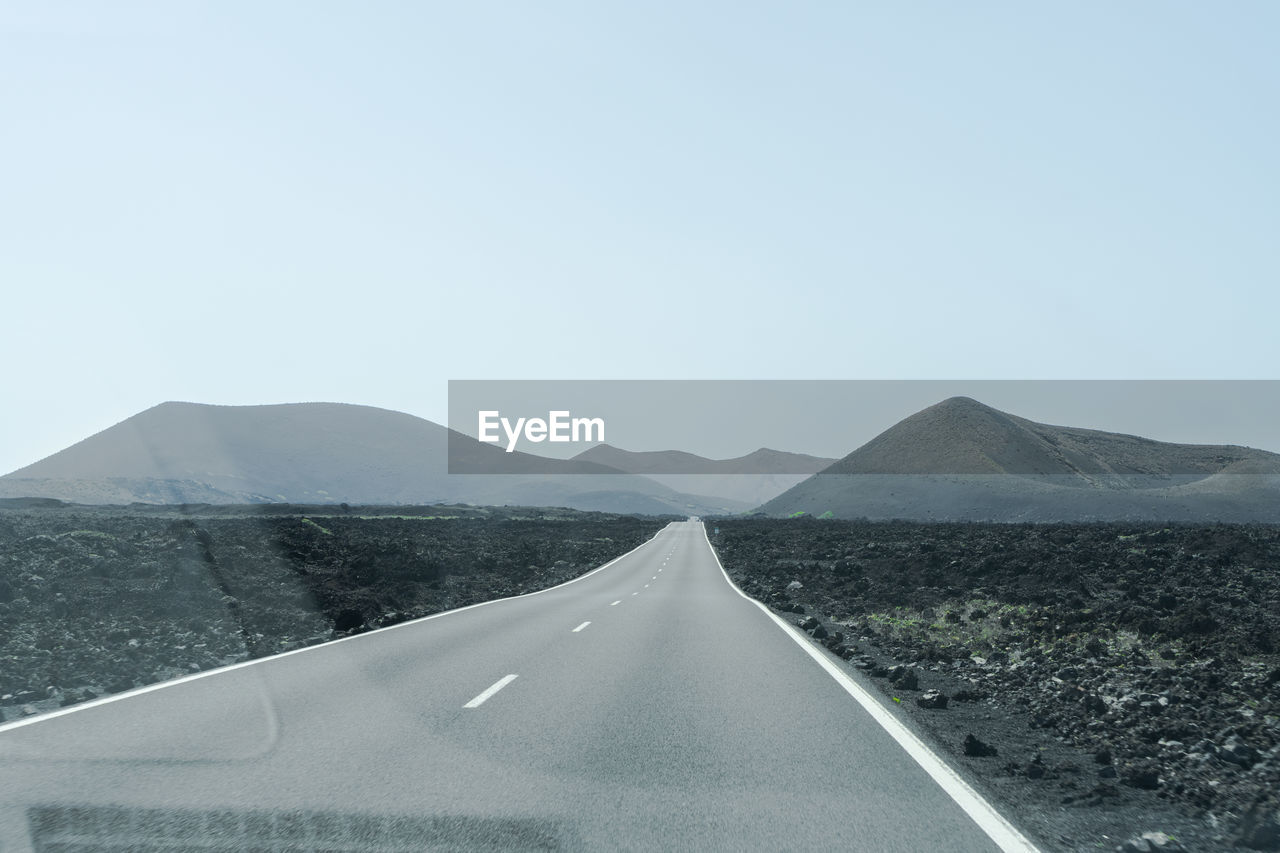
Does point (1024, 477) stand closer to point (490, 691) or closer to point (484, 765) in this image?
point (490, 691)

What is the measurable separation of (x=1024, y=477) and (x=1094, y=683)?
122m

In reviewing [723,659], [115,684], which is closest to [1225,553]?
[723,659]

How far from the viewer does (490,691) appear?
976 centimetres

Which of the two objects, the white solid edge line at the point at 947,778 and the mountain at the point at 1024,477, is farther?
the mountain at the point at 1024,477

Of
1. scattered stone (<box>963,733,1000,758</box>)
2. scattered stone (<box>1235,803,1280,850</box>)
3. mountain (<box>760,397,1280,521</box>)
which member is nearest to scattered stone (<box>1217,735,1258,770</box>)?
scattered stone (<box>1235,803,1280,850</box>)

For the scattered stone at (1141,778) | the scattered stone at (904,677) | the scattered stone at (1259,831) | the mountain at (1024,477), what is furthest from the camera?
the mountain at (1024,477)

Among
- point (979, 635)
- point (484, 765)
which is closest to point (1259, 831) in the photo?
point (484, 765)

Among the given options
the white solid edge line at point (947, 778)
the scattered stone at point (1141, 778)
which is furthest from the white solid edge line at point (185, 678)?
the scattered stone at point (1141, 778)

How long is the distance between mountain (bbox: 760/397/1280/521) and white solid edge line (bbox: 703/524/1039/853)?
314ft

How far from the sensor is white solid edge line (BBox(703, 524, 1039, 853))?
509 cm

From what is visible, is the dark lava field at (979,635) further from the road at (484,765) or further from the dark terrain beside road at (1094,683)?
the road at (484,765)

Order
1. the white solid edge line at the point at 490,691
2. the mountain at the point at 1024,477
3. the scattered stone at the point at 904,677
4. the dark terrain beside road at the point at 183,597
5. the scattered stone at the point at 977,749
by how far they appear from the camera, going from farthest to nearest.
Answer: the mountain at the point at 1024,477 < the dark terrain beside road at the point at 183,597 < the scattered stone at the point at 904,677 < the white solid edge line at the point at 490,691 < the scattered stone at the point at 977,749

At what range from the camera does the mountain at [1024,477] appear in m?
101

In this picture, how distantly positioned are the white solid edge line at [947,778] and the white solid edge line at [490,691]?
145 inches
